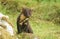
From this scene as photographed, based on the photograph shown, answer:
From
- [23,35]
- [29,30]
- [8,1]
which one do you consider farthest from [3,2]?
[23,35]

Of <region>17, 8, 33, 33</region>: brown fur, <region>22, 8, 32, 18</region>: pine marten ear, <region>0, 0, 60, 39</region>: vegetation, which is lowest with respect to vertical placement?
<region>0, 0, 60, 39</region>: vegetation

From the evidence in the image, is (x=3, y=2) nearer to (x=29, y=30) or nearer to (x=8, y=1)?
(x=8, y=1)

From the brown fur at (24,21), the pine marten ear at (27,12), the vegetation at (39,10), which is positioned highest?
the pine marten ear at (27,12)

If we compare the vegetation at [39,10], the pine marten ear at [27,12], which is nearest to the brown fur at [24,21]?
the pine marten ear at [27,12]

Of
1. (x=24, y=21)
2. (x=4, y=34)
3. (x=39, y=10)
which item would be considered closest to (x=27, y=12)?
(x=24, y=21)

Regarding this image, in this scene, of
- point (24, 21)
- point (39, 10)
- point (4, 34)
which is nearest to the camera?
point (4, 34)

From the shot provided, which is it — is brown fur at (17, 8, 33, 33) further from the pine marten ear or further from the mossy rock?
the mossy rock

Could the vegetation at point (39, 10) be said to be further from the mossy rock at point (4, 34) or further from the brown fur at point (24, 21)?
the mossy rock at point (4, 34)

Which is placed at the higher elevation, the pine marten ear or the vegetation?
the pine marten ear

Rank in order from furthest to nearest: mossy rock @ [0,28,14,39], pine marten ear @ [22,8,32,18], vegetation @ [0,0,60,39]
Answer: vegetation @ [0,0,60,39]
pine marten ear @ [22,8,32,18]
mossy rock @ [0,28,14,39]

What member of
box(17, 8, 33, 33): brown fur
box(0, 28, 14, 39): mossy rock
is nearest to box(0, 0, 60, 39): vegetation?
box(17, 8, 33, 33): brown fur

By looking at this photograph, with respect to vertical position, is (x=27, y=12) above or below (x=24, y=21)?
above

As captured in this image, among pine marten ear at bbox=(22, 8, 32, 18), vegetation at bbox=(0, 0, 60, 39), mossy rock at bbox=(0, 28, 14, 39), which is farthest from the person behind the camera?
vegetation at bbox=(0, 0, 60, 39)

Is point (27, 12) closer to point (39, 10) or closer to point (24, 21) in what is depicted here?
point (24, 21)
